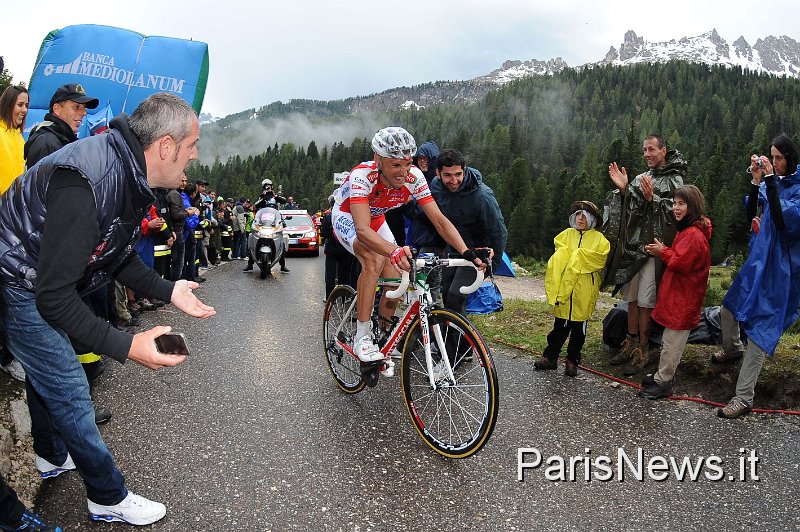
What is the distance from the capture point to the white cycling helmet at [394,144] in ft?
13.1

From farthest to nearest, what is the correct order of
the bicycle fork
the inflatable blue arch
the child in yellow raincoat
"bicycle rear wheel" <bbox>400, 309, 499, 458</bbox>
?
the inflatable blue arch
the child in yellow raincoat
the bicycle fork
"bicycle rear wheel" <bbox>400, 309, 499, 458</bbox>

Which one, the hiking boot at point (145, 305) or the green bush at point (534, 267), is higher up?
the hiking boot at point (145, 305)

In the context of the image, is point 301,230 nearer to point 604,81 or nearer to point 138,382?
point 138,382

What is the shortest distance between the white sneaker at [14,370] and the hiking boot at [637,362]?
533cm

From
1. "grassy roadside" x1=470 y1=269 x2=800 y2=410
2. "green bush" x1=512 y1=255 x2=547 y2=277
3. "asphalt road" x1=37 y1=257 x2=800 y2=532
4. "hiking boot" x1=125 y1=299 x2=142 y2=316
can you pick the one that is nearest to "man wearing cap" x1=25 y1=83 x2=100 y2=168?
"asphalt road" x1=37 y1=257 x2=800 y2=532

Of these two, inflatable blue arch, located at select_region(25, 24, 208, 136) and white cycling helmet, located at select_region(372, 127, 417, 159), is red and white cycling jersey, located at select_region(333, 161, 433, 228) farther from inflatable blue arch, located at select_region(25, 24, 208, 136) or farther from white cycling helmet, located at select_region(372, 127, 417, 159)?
inflatable blue arch, located at select_region(25, 24, 208, 136)

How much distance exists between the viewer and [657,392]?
16.3 feet

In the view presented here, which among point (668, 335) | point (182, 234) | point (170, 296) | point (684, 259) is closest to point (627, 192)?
point (684, 259)

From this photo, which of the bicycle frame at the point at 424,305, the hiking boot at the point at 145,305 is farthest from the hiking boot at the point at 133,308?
the bicycle frame at the point at 424,305

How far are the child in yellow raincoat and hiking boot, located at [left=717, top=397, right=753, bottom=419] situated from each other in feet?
4.58

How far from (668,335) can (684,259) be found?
693 mm

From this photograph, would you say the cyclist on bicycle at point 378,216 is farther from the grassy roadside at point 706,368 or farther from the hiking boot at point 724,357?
the hiking boot at point 724,357

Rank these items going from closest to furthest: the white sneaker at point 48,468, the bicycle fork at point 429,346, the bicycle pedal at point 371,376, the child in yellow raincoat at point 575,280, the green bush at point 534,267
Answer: the white sneaker at point 48,468, the bicycle fork at point 429,346, the bicycle pedal at point 371,376, the child in yellow raincoat at point 575,280, the green bush at point 534,267

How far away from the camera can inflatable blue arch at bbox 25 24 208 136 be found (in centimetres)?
948
